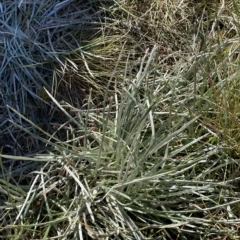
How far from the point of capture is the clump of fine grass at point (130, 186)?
1.39m

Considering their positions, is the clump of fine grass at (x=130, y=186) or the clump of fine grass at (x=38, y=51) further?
the clump of fine grass at (x=38, y=51)

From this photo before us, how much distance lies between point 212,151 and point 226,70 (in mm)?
272

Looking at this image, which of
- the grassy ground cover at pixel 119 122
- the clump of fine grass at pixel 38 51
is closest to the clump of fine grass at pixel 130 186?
the grassy ground cover at pixel 119 122

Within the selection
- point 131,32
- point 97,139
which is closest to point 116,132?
point 97,139

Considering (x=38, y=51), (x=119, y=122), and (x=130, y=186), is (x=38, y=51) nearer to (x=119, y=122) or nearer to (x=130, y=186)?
(x=119, y=122)

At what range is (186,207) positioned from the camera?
1.44m

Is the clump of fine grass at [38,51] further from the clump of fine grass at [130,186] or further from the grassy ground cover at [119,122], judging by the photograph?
the clump of fine grass at [130,186]

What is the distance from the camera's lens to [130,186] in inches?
55.6

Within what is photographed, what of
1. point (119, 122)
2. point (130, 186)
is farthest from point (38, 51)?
point (130, 186)

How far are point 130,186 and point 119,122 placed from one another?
0.19 metres

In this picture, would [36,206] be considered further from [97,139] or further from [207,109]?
[207,109]

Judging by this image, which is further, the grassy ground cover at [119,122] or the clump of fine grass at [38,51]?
the clump of fine grass at [38,51]

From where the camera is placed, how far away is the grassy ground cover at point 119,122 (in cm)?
141

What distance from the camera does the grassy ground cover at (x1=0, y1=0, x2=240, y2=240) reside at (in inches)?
55.6
